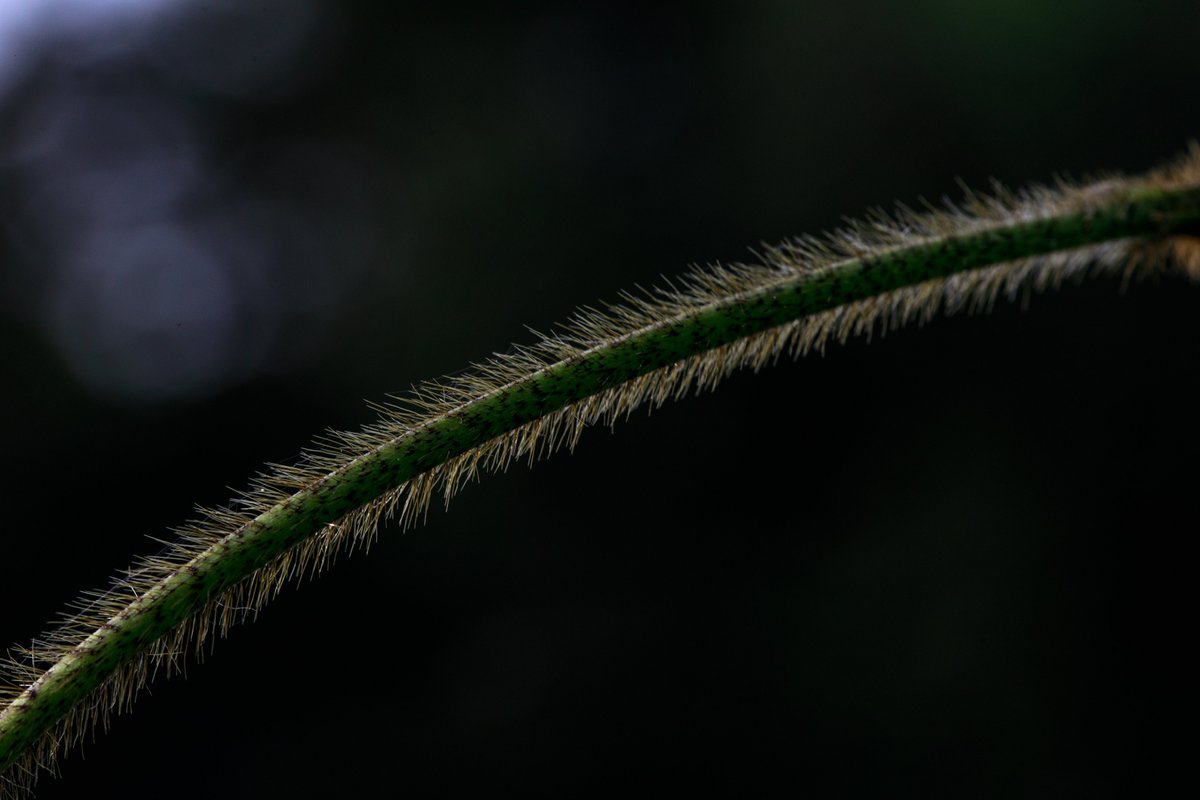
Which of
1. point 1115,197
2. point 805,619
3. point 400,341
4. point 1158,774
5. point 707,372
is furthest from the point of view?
point 400,341

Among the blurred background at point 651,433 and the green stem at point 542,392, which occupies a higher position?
the green stem at point 542,392

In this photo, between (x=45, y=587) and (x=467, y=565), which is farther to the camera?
(x=467, y=565)

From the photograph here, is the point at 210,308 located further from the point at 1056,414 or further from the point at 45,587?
the point at 1056,414

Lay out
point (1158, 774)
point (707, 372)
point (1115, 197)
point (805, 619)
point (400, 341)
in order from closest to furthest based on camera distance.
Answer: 1. point (707, 372)
2. point (1115, 197)
3. point (1158, 774)
4. point (805, 619)
5. point (400, 341)

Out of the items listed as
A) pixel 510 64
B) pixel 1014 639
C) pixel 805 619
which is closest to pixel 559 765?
pixel 805 619

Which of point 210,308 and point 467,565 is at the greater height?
point 210,308
